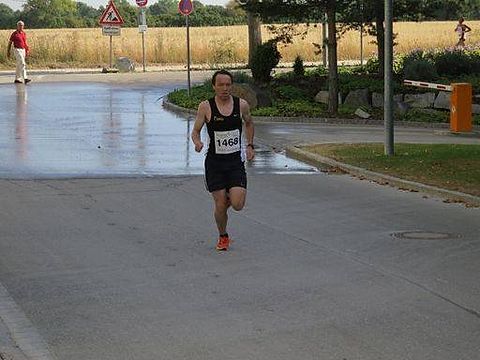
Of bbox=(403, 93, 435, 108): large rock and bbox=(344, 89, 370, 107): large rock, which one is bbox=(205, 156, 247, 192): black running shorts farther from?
bbox=(403, 93, 435, 108): large rock

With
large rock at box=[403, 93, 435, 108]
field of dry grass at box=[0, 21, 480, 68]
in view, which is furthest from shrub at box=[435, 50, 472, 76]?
field of dry grass at box=[0, 21, 480, 68]

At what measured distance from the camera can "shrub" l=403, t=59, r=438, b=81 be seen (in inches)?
1167

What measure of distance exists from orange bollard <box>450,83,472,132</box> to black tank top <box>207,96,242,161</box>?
12684 mm

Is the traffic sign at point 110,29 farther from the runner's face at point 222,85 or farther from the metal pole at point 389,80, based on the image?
the runner's face at point 222,85

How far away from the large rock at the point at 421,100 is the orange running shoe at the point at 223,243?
58.9 feet

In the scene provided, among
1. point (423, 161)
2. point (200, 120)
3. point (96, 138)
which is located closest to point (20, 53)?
point (96, 138)

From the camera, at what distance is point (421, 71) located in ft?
97.6

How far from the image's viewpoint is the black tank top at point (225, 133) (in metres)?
10.4

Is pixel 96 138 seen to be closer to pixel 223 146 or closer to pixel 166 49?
pixel 223 146

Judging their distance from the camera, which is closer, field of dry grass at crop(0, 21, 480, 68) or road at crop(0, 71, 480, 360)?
road at crop(0, 71, 480, 360)

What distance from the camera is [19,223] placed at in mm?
11875

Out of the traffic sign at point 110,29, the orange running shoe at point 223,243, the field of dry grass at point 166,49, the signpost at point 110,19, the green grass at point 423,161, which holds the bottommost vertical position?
the orange running shoe at point 223,243

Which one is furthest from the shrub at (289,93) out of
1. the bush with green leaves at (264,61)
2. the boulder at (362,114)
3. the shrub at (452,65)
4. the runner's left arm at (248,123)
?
the runner's left arm at (248,123)

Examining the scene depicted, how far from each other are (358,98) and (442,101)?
2.10 meters
